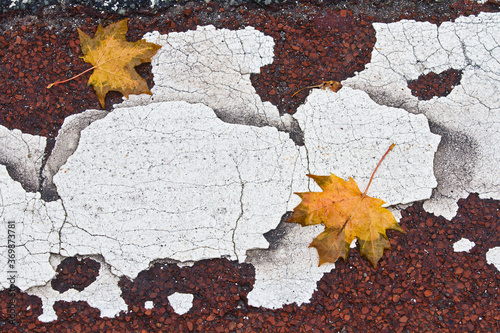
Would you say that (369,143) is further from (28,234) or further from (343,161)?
(28,234)

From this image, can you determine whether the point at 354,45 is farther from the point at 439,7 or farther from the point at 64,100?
the point at 64,100

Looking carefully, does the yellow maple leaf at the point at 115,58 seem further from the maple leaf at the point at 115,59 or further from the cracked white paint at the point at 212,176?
the cracked white paint at the point at 212,176

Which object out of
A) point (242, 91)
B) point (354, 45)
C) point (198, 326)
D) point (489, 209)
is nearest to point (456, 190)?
point (489, 209)

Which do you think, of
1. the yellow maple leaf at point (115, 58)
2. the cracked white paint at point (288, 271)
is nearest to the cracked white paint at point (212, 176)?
the cracked white paint at point (288, 271)

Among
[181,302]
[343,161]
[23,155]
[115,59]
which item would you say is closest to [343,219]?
[343,161]

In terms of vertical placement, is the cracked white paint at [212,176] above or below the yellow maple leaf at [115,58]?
below

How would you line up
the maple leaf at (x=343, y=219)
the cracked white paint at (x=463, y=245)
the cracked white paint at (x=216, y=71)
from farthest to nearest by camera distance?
the cracked white paint at (x=216, y=71) < the cracked white paint at (x=463, y=245) < the maple leaf at (x=343, y=219)

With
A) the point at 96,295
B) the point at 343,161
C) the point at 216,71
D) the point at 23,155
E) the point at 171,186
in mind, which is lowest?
the point at 96,295
